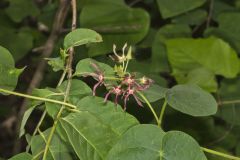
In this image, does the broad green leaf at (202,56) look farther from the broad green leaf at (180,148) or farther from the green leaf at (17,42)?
the broad green leaf at (180,148)

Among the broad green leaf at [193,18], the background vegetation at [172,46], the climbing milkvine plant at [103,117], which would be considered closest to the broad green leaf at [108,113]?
the climbing milkvine plant at [103,117]

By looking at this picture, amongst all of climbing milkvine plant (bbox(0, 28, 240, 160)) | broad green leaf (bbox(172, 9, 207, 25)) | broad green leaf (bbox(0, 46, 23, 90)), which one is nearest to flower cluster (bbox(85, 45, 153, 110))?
climbing milkvine plant (bbox(0, 28, 240, 160))

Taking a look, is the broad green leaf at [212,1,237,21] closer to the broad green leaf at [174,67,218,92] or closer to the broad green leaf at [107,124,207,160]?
the broad green leaf at [174,67,218,92]

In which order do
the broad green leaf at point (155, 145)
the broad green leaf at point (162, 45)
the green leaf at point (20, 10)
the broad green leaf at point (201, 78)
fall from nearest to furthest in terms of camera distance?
1. the broad green leaf at point (155, 145)
2. the broad green leaf at point (201, 78)
3. the broad green leaf at point (162, 45)
4. the green leaf at point (20, 10)

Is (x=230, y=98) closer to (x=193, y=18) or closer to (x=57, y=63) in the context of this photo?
(x=193, y=18)

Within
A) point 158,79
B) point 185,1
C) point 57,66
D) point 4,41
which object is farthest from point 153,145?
point 4,41
